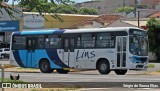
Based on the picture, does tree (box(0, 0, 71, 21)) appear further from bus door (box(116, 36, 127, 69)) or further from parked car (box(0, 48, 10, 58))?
parked car (box(0, 48, 10, 58))

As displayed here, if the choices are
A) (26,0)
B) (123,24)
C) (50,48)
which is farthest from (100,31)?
(123,24)

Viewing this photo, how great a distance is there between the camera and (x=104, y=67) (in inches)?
1019

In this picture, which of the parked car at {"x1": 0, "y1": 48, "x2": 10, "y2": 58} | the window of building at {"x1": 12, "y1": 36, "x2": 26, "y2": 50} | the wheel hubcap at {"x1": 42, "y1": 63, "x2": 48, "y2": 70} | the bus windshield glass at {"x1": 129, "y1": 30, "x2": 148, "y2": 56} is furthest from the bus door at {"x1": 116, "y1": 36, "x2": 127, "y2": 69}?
the parked car at {"x1": 0, "y1": 48, "x2": 10, "y2": 58}

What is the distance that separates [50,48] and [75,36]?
2.20 m

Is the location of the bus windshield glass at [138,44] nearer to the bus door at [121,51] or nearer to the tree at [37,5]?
the bus door at [121,51]

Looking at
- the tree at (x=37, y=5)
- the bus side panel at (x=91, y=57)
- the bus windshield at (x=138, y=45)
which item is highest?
the tree at (x=37, y=5)

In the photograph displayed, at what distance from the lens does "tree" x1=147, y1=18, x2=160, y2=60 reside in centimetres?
4591

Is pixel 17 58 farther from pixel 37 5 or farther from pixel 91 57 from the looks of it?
pixel 37 5

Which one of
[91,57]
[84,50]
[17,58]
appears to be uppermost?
[84,50]

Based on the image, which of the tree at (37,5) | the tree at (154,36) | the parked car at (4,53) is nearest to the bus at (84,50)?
the tree at (37,5)

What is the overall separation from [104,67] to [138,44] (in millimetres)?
2494

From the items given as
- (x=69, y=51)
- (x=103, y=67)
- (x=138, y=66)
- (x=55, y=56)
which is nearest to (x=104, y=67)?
(x=103, y=67)

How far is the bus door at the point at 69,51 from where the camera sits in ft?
89.7

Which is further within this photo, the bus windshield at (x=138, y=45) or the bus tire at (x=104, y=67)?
the bus tire at (x=104, y=67)
